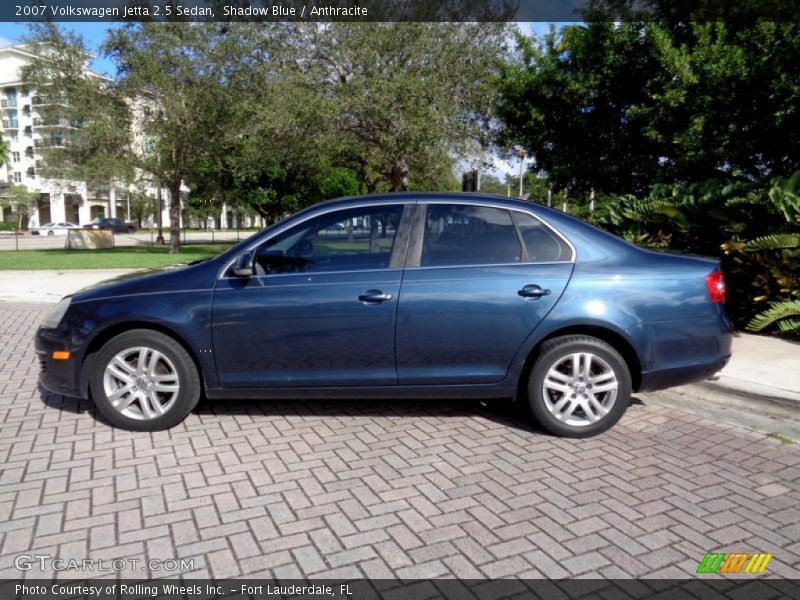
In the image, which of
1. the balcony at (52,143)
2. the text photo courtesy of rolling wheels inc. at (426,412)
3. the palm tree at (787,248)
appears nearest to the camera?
the text photo courtesy of rolling wheels inc. at (426,412)

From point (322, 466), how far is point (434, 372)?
3.24ft

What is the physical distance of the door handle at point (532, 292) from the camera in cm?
411

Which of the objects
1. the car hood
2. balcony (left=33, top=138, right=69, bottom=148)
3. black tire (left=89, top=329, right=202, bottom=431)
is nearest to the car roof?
the car hood

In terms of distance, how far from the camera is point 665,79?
934 cm

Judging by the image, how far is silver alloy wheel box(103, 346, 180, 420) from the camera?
4.21 m

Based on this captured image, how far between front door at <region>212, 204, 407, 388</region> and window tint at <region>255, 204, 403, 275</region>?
0.03 ft

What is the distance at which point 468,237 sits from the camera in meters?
4.30

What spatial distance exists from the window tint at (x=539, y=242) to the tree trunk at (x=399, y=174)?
1608cm

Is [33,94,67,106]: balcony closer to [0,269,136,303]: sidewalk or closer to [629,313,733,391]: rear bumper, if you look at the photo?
[0,269,136,303]: sidewalk

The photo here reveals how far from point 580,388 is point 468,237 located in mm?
1299

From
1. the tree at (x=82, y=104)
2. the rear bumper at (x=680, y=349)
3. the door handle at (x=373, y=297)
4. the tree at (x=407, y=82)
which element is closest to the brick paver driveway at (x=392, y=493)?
the rear bumper at (x=680, y=349)

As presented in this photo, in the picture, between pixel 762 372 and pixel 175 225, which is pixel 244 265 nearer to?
pixel 762 372

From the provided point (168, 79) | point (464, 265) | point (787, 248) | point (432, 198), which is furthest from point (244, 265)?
point (168, 79)

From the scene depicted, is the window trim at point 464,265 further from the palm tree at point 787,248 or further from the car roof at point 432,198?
the palm tree at point 787,248
